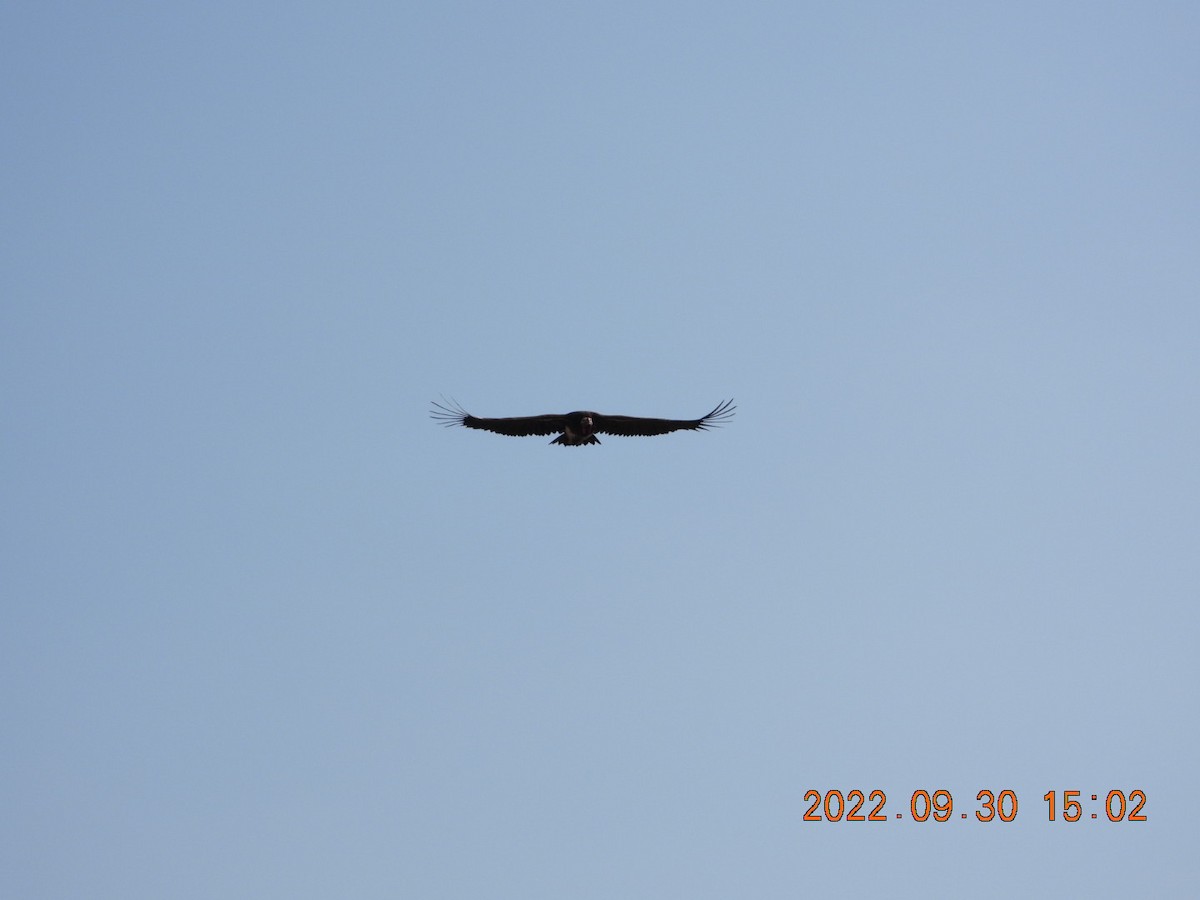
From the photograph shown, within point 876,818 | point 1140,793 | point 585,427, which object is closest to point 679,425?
point 585,427

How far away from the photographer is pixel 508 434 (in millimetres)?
56031

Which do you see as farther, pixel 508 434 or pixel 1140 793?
pixel 1140 793

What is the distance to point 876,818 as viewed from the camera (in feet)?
205

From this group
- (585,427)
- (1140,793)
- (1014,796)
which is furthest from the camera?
(1140,793)

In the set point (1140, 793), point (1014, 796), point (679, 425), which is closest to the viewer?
point (679, 425)

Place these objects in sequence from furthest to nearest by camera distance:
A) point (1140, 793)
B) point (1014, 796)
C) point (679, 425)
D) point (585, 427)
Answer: point (1140, 793), point (1014, 796), point (679, 425), point (585, 427)

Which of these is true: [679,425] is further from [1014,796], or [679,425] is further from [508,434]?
[1014,796]

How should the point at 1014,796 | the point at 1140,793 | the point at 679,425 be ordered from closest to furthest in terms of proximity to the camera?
the point at 679,425, the point at 1014,796, the point at 1140,793

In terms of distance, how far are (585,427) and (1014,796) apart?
22.5 meters

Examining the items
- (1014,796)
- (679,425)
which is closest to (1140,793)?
(1014,796)

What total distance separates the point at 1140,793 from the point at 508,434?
99.9ft

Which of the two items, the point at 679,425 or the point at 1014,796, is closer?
the point at 679,425

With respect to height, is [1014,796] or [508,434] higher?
[508,434]

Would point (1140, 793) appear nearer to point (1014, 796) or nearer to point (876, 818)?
point (1014, 796)
